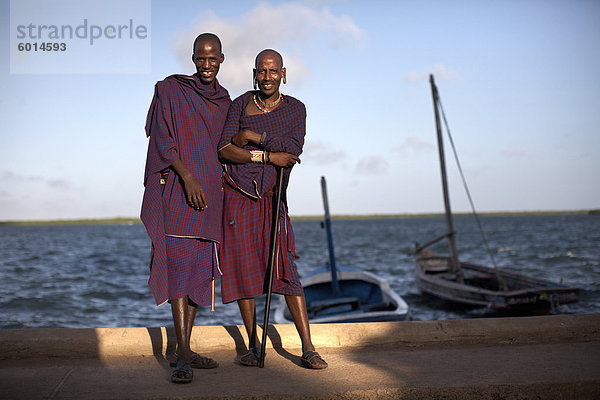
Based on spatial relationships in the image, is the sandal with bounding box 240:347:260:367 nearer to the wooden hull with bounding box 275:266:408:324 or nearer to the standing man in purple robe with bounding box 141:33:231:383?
the standing man in purple robe with bounding box 141:33:231:383

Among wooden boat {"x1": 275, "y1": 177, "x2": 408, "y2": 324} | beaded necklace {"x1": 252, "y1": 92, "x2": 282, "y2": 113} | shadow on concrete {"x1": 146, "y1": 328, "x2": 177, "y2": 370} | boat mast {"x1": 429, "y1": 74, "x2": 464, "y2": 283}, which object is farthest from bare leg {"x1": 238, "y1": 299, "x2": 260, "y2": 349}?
boat mast {"x1": 429, "y1": 74, "x2": 464, "y2": 283}

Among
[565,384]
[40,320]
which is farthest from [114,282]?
[565,384]

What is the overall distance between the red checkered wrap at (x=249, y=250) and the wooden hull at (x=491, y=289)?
10.5 m

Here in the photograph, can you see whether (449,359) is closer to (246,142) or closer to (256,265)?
(256,265)

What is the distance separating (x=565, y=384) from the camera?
258 centimetres

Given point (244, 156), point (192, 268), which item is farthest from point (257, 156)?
point (192, 268)

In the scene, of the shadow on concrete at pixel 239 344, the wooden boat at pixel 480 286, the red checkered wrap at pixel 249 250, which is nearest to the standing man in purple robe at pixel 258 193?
the red checkered wrap at pixel 249 250

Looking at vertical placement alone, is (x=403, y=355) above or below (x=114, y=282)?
above

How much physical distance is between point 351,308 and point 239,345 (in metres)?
5.92

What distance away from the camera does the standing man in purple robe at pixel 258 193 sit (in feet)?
10.00

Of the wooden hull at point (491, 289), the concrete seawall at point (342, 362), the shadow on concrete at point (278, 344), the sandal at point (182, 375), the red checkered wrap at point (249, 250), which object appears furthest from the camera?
the wooden hull at point (491, 289)

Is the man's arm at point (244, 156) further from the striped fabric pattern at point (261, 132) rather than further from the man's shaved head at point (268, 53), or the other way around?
the man's shaved head at point (268, 53)

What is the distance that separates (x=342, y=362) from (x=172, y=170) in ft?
4.77

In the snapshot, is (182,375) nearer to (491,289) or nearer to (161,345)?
(161,345)
